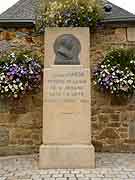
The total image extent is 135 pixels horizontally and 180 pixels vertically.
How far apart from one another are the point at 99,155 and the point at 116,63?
6.31 ft

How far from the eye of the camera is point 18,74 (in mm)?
6379

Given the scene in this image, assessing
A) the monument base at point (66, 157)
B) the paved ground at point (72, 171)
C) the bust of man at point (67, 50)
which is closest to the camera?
the paved ground at point (72, 171)

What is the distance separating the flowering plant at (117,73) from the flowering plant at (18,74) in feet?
4.26

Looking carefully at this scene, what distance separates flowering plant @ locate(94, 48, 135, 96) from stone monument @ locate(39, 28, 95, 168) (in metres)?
1.14

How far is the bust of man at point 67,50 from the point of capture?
5441 millimetres

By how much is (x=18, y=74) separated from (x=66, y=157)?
2.11 meters

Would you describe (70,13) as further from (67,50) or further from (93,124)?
(93,124)

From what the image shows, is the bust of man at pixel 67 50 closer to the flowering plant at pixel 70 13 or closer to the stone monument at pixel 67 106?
the stone monument at pixel 67 106

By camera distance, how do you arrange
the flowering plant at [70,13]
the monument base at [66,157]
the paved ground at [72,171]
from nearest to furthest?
the paved ground at [72,171] → the monument base at [66,157] → the flowering plant at [70,13]

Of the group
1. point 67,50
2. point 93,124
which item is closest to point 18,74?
point 67,50

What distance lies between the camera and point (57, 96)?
210 inches

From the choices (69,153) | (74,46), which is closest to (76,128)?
(69,153)

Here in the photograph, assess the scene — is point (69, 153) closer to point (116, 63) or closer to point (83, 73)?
point (83, 73)

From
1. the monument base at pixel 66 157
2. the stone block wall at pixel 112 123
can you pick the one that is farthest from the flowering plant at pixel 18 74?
the monument base at pixel 66 157
